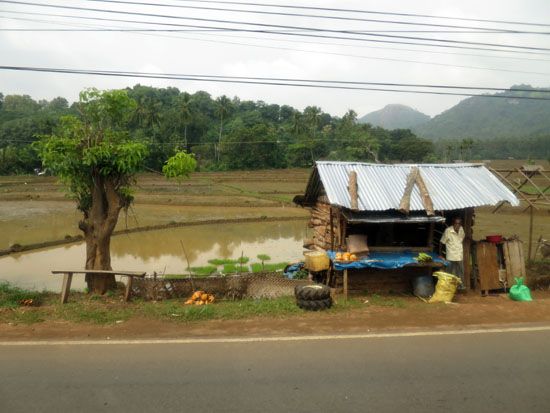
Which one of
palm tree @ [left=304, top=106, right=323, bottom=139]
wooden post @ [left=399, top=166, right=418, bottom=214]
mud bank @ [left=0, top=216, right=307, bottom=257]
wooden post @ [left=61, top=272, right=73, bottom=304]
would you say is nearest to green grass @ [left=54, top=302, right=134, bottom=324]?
wooden post @ [left=61, top=272, right=73, bottom=304]

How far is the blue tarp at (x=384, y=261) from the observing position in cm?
1084

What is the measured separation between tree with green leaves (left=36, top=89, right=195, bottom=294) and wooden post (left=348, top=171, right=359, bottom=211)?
419cm

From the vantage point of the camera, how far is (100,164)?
11133mm

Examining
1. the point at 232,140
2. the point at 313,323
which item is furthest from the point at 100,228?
the point at 232,140

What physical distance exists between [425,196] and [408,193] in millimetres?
437

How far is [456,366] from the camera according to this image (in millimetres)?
6391

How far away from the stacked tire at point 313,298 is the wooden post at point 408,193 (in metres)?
3.17

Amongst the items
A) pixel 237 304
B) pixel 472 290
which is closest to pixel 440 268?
pixel 472 290

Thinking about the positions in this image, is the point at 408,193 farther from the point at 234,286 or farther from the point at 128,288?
the point at 128,288

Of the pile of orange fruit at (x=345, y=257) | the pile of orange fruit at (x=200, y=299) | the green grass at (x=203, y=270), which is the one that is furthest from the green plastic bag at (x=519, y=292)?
the green grass at (x=203, y=270)

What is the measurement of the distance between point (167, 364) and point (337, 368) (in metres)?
2.48

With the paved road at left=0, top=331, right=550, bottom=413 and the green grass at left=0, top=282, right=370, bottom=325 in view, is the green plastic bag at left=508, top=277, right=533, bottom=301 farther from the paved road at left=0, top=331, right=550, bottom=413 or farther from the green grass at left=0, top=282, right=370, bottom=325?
the green grass at left=0, top=282, right=370, bottom=325

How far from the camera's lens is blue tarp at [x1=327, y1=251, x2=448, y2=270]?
1084 centimetres

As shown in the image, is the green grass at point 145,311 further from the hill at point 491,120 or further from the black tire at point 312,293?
the hill at point 491,120
